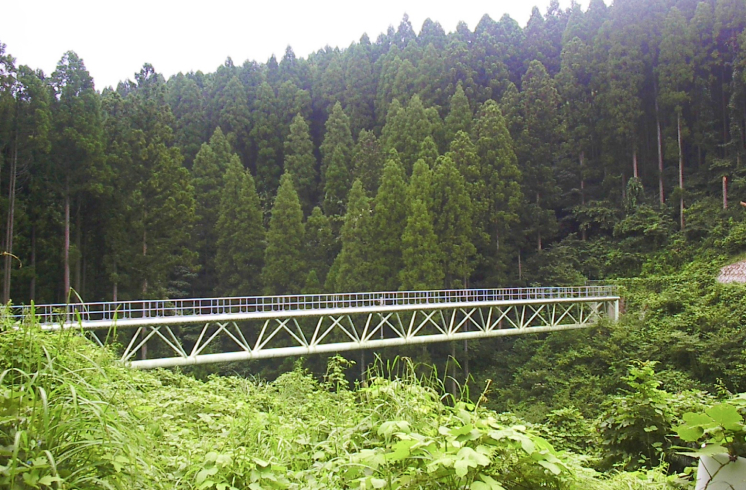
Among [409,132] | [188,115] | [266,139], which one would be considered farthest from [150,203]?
[188,115]

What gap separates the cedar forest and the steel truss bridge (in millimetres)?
1060

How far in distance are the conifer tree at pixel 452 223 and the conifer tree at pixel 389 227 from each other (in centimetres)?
172

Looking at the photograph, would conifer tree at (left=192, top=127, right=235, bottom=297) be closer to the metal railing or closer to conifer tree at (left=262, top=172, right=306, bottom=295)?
the metal railing

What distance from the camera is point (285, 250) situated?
28734mm

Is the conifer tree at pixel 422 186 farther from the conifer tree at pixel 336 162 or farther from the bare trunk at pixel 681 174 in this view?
the bare trunk at pixel 681 174

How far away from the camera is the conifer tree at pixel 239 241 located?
30234 millimetres

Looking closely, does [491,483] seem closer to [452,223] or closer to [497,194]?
[452,223]

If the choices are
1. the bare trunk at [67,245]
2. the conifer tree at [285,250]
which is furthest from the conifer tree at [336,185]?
the bare trunk at [67,245]

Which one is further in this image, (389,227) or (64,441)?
(389,227)

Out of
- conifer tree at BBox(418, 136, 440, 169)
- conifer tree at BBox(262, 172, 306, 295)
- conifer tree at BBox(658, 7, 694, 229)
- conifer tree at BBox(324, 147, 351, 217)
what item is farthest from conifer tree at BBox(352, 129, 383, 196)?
conifer tree at BBox(658, 7, 694, 229)

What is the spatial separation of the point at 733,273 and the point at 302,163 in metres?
25.5

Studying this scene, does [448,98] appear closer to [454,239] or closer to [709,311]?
[454,239]

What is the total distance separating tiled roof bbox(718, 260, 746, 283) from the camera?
1898 centimetres

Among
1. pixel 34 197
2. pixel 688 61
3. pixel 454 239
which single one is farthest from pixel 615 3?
pixel 34 197
